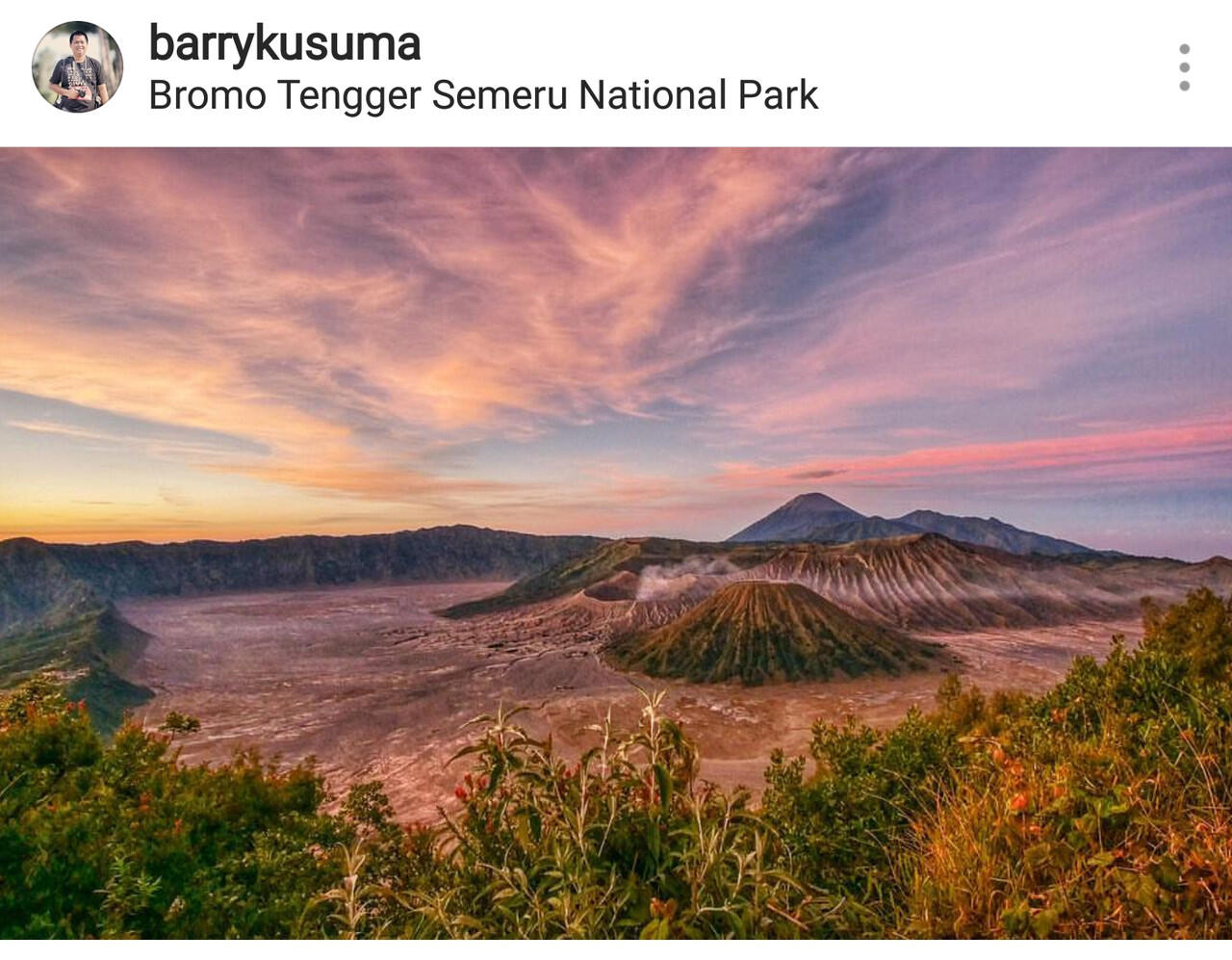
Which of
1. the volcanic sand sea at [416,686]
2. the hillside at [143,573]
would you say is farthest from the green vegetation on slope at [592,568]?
the volcanic sand sea at [416,686]

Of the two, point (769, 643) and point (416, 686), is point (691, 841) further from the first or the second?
point (769, 643)

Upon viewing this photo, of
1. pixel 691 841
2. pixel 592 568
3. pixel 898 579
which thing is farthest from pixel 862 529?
pixel 691 841
